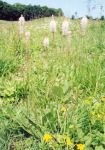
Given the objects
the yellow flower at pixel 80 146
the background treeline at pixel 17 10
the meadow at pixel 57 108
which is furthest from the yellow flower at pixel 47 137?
the background treeline at pixel 17 10

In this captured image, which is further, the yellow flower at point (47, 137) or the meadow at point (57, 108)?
the meadow at point (57, 108)

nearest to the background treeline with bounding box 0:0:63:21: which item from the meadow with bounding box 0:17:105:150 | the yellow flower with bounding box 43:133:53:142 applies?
the meadow with bounding box 0:17:105:150

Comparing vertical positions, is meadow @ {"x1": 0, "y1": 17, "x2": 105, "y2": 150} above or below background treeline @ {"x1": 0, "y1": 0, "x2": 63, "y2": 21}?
above

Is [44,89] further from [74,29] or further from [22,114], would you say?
[74,29]

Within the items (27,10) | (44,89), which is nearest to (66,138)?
(44,89)

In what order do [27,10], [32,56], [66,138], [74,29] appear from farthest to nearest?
[27,10], [74,29], [32,56], [66,138]

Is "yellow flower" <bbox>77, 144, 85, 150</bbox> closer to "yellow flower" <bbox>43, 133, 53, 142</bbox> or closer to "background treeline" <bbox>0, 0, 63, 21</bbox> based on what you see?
"yellow flower" <bbox>43, 133, 53, 142</bbox>

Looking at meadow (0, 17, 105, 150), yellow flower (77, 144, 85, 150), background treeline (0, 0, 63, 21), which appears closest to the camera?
yellow flower (77, 144, 85, 150)

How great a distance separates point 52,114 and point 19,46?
3.97 metres

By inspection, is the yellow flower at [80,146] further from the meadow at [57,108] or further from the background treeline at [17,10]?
the background treeline at [17,10]

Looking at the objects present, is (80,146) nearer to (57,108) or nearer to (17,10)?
(57,108)

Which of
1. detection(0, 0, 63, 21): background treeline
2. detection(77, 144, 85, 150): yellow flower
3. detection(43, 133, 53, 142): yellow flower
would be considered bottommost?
detection(0, 0, 63, 21): background treeline

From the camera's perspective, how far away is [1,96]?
Result: 17.5ft

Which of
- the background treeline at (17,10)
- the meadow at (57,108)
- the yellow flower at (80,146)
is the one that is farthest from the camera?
the background treeline at (17,10)
